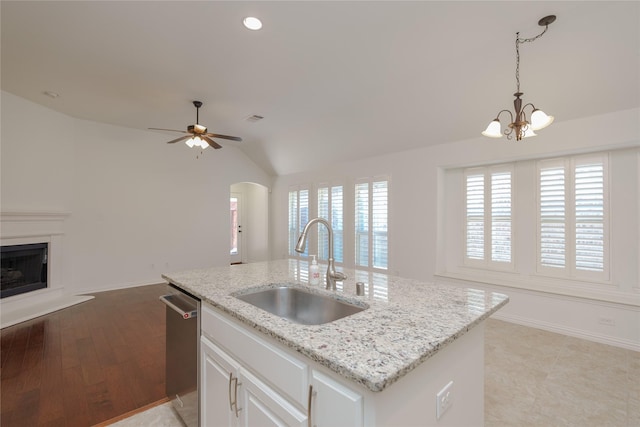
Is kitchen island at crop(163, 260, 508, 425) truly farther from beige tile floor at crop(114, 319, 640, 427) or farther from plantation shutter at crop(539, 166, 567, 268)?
plantation shutter at crop(539, 166, 567, 268)

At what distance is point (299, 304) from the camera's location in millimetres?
1793

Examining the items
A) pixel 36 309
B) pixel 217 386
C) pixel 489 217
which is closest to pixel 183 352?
pixel 217 386

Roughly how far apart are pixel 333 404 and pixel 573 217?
398 cm

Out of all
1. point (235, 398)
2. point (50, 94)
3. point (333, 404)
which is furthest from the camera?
point (50, 94)

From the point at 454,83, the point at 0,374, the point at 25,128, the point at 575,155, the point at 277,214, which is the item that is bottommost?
the point at 0,374

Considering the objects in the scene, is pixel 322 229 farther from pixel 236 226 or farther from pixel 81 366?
pixel 81 366

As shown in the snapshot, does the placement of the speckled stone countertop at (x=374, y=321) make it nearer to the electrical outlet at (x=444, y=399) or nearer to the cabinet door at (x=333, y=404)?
the cabinet door at (x=333, y=404)

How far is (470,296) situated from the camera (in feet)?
5.08

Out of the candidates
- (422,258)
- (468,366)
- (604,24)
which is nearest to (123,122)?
(422,258)

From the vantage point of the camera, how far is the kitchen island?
831 mm

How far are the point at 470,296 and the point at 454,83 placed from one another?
2.66 m

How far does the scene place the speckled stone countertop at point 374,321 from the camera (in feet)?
2.77

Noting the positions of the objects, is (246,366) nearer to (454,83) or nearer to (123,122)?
(454,83)

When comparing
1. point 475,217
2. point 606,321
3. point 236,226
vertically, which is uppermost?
point 475,217
